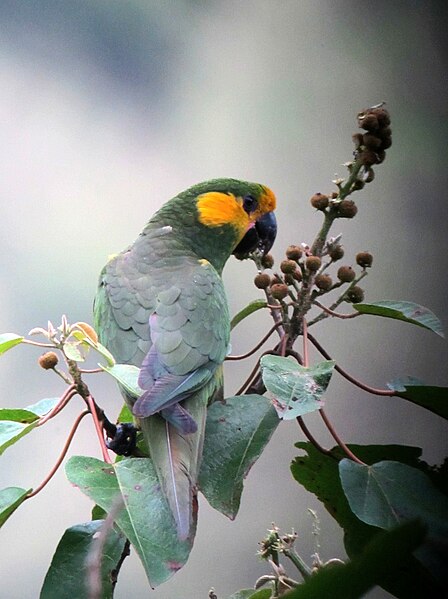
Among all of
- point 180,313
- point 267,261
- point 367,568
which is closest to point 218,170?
point 267,261

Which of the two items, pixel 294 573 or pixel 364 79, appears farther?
pixel 364 79

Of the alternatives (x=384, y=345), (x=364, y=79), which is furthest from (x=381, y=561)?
(x=364, y=79)

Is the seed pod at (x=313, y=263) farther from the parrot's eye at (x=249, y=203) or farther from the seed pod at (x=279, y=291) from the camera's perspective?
the parrot's eye at (x=249, y=203)

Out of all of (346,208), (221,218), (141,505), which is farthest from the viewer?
(221,218)

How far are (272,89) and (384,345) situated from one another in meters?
0.71

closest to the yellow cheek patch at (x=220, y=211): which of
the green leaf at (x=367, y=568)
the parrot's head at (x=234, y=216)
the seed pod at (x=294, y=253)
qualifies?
the parrot's head at (x=234, y=216)

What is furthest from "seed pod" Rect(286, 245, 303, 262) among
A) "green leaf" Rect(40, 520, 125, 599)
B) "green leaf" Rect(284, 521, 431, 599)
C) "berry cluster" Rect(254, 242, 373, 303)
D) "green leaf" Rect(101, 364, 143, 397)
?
"green leaf" Rect(284, 521, 431, 599)

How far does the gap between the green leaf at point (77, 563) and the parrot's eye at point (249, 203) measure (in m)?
0.61

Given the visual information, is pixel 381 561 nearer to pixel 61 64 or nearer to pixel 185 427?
pixel 185 427

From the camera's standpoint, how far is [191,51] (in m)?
1.73

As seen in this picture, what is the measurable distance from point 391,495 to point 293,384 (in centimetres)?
13

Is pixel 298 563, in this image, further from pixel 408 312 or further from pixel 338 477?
pixel 408 312

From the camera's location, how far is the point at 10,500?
0.63m

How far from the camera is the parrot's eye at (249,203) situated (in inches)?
44.9
